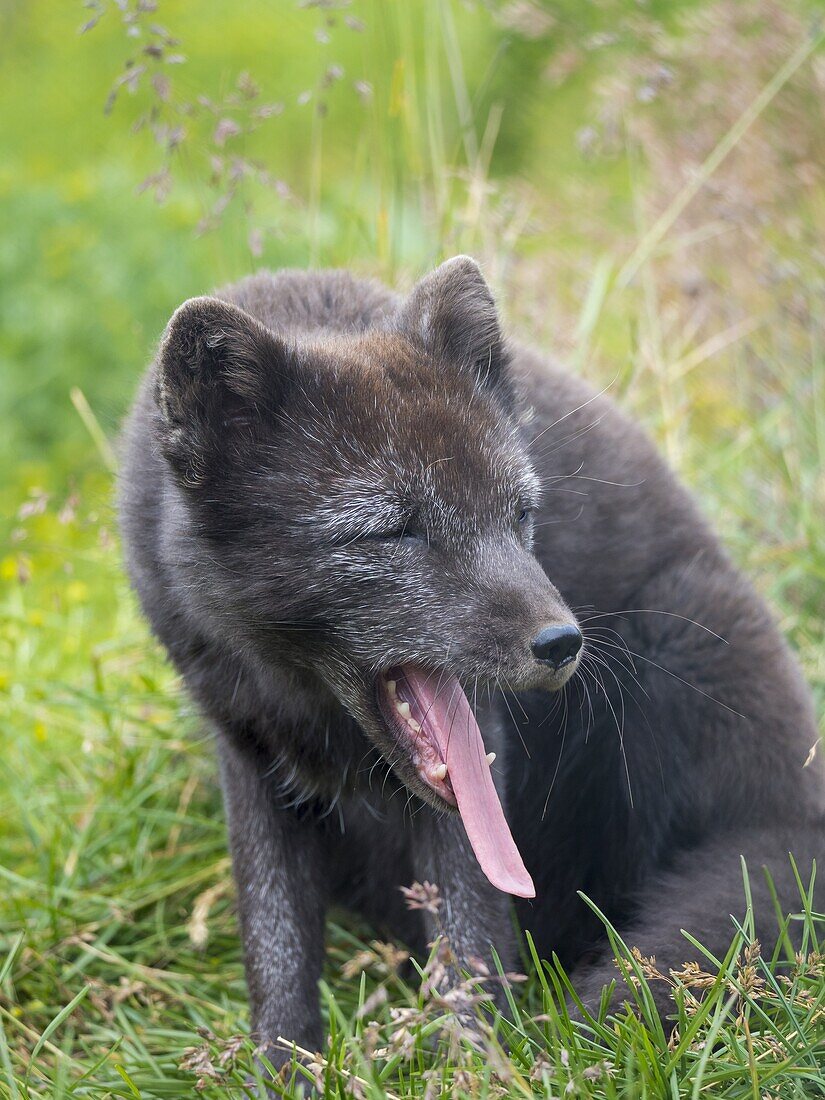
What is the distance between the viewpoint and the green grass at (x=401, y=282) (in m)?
2.73

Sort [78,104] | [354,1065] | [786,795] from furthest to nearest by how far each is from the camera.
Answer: [78,104], [786,795], [354,1065]

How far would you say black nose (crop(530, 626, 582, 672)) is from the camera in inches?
110

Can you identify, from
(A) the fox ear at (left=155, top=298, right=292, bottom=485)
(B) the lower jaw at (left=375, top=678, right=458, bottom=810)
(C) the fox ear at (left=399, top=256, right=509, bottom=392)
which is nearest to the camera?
(A) the fox ear at (left=155, top=298, right=292, bottom=485)

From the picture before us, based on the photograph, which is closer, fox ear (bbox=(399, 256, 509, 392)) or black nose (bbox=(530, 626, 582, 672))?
black nose (bbox=(530, 626, 582, 672))

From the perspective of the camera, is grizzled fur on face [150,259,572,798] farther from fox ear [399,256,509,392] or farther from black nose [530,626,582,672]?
fox ear [399,256,509,392]

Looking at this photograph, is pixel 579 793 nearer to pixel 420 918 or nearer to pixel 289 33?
pixel 420 918

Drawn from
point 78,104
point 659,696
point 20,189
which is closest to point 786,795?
point 659,696

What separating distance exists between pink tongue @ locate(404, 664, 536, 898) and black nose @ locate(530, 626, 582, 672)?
295mm

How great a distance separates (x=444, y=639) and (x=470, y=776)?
346 mm

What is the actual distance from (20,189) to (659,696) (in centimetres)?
637

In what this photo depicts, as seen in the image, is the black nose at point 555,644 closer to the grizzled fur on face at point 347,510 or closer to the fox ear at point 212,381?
the grizzled fur on face at point 347,510

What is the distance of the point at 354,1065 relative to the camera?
2760mm

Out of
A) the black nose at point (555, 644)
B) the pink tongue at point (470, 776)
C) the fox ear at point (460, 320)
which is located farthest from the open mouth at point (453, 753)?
the fox ear at point (460, 320)

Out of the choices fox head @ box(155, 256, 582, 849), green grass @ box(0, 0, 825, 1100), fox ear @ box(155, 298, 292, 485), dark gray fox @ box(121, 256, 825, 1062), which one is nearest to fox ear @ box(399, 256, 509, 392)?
dark gray fox @ box(121, 256, 825, 1062)
